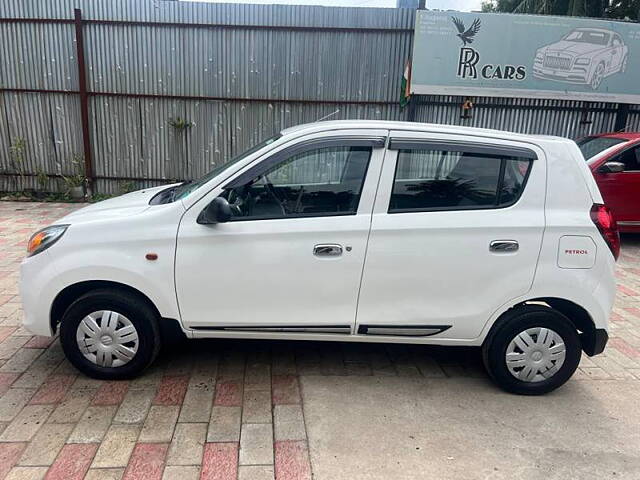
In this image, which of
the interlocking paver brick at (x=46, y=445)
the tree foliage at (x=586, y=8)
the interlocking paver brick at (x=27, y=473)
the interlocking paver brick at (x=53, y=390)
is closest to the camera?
the interlocking paver brick at (x=27, y=473)

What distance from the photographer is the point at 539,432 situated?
9.68 feet

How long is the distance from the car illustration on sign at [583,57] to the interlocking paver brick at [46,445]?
348 inches

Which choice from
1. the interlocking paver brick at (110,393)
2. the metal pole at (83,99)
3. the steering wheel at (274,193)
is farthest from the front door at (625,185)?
the metal pole at (83,99)

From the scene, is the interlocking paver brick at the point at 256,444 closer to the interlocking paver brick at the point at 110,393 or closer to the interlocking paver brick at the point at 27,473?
the interlocking paver brick at the point at 110,393

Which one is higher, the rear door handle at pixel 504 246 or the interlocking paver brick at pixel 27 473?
the rear door handle at pixel 504 246

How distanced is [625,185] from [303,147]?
241 inches

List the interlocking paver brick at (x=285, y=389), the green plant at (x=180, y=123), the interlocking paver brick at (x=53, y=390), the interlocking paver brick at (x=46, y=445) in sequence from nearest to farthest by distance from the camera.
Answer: the interlocking paver brick at (x=46, y=445) < the interlocking paver brick at (x=53, y=390) < the interlocking paver brick at (x=285, y=389) < the green plant at (x=180, y=123)

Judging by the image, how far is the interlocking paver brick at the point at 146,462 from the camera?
8.07ft

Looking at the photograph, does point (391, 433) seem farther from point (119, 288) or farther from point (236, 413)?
point (119, 288)

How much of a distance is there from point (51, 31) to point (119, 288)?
7.45m

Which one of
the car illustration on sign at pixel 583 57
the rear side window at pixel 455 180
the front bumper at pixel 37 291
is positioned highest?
the car illustration on sign at pixel 583 57

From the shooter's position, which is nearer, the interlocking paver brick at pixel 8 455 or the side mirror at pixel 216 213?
the interlocking paver brick at pixel 8 455

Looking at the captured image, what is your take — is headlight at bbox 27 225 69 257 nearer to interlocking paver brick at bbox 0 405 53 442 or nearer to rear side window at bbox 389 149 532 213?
interlocking paver brick at bbox 0 405 53 442

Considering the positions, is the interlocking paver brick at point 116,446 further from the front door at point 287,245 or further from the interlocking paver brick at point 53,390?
the front door at point 287,245
